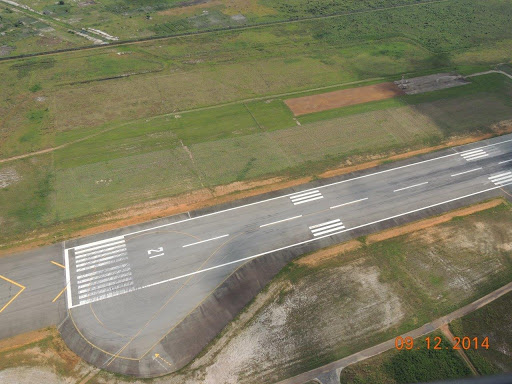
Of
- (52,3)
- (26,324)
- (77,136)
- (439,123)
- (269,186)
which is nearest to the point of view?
(26,324)

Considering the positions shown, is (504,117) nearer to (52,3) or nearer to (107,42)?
(107,42)

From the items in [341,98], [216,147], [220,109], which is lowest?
[216,147]

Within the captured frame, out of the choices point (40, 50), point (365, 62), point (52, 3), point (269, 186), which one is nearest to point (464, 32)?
point (365, 62)

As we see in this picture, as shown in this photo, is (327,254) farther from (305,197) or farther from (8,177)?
(8,177)

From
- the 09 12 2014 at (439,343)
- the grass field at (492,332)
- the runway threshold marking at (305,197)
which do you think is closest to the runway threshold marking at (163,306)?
the runway threshold marking at (305,197)

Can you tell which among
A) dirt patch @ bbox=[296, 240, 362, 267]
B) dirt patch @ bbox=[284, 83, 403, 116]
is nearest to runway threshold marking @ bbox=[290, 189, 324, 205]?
dirt patch @ bbox=[296, 240, 362, 267]

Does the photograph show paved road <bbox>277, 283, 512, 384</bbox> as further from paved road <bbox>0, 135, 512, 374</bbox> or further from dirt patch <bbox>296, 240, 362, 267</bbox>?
paved road <bbox>0, 135, 512, 374</bbox>

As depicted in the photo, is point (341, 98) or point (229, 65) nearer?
point (341, 98)

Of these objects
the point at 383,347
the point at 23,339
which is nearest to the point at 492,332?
the point at 383,347
